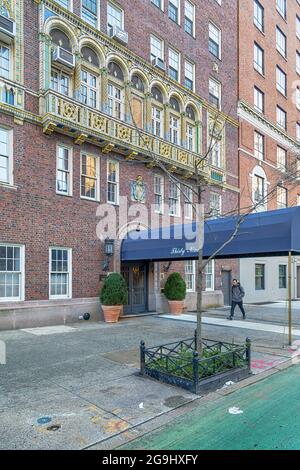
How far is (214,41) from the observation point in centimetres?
2417

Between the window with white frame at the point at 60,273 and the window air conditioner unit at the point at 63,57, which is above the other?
the window air conditioner unit at the point at 63,57

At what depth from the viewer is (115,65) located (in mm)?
17594

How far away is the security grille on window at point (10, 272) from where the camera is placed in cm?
1312

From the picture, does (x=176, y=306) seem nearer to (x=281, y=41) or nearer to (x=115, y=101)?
(x=115, y=101)

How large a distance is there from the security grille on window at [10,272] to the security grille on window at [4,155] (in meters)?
2.46

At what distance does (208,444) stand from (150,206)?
14.8 metres

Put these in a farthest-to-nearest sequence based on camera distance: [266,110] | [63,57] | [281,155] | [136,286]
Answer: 1. [281,155]
2. [266,110]
3. [136,286]
4. [63,57]

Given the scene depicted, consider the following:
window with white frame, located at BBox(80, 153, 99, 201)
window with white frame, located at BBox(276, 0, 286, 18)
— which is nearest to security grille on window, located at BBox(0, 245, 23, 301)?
window with white frame, located at BBox(80, 153, 99, 201)

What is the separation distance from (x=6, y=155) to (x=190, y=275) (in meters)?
11.8

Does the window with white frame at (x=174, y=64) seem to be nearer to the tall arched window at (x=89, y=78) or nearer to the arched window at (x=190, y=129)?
the arched window at (x=190, y=129)

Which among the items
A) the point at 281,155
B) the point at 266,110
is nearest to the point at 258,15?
the point at 266,110

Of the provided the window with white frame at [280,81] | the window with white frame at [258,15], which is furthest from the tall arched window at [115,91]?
the window with white frame at [280,81]

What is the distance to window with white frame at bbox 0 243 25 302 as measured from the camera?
517 inches

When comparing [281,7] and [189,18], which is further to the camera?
[281,7]
